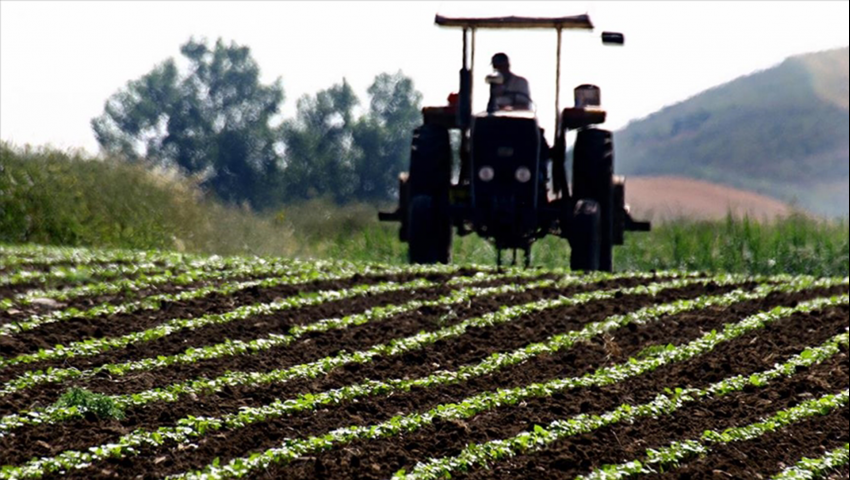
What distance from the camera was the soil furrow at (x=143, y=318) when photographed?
8.53 metres

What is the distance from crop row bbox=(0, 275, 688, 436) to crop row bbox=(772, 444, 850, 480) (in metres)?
2.05

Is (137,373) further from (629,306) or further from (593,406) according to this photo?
(629,306)

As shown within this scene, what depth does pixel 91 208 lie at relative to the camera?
1659 cm

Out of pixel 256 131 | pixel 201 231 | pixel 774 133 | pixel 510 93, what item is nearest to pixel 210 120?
pixel 256 131

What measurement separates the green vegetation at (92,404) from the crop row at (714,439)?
7.70 feet

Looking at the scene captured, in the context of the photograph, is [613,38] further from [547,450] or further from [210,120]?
[210,120]

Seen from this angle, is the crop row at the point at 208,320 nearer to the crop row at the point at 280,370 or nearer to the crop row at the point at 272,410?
the crop row at the point at 280,370

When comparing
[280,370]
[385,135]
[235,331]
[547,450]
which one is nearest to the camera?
[547,450]

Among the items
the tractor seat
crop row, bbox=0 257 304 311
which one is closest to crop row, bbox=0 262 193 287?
crop row, bbox=0 257 304 311

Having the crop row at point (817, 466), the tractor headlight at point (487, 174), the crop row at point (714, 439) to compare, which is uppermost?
the tractor headlight at point (487, 174)

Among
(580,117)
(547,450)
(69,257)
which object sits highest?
(580,117)

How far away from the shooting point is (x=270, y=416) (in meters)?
7.09

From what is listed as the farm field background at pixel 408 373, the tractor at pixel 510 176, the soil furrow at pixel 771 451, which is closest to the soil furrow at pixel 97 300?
the farm field background at pixel 408 373

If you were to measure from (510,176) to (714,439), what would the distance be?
5.74 metres
